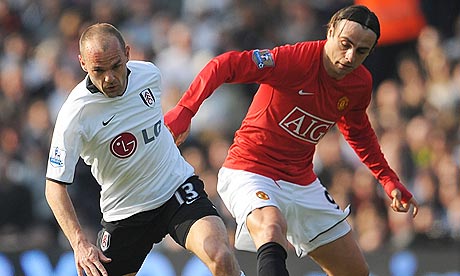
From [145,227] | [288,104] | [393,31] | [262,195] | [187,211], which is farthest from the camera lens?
[393,31]

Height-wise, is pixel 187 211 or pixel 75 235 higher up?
pixel 75 235

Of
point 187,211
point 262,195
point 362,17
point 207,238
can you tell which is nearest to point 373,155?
point 262,195

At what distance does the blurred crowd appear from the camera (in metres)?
11.3

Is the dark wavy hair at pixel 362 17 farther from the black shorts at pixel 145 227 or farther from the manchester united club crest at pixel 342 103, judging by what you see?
the black shorts at pixel 145 227

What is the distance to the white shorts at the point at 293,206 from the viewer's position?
7312 millimetres

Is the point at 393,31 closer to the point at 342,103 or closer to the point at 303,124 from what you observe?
the point at 342,103

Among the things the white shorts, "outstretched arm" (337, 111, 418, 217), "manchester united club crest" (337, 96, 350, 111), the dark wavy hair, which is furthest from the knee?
the dark wavy hair

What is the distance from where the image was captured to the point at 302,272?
10.3 meters

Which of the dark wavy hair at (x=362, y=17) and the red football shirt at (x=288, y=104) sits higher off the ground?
the dark wavy hair at (x=362, y=17)

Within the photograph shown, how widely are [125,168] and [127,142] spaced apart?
0.18 m

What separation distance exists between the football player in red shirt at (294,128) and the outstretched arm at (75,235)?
88 cm

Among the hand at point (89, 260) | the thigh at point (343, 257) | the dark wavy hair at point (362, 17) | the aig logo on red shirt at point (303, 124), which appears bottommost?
the thigh at point (343, 257)

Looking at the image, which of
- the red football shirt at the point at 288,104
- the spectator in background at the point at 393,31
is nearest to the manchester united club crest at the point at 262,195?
the red football shirt at the point at 288,104

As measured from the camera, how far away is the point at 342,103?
7.50m
